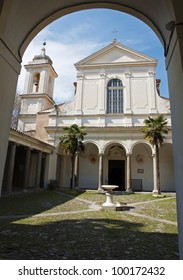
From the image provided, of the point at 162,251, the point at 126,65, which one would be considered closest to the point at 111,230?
the point at 162,251

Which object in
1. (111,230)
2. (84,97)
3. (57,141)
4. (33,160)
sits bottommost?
(111,230)

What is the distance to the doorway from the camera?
25.3m

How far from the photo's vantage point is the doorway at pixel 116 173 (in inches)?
997

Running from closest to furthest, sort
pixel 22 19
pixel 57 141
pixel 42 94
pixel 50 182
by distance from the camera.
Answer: pixel 22 19 < pixel 50 182 < pixel 57 141 < pixel 42 94

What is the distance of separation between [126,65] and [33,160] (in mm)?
16487

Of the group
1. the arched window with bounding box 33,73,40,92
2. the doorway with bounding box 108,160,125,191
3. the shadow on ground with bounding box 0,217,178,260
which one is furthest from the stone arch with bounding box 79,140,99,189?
the shadow on ground with bounding box 0,217,178,260

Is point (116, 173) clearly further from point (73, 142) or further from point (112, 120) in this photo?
point (73, 142)

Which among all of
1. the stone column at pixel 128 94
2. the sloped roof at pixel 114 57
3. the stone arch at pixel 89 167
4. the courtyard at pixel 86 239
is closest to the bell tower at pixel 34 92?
the sloped roof at pixel 114 57

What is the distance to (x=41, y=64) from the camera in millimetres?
28953

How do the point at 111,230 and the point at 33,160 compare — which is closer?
the point at 111,230

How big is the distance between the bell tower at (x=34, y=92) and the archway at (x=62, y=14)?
25656mm

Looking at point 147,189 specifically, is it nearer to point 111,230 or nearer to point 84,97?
point 84,97

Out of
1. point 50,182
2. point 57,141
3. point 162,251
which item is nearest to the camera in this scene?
point 162,251

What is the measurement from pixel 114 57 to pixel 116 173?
1506 cm
